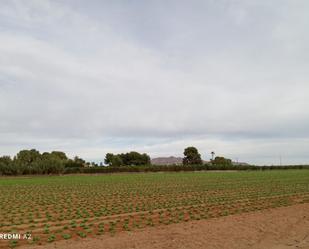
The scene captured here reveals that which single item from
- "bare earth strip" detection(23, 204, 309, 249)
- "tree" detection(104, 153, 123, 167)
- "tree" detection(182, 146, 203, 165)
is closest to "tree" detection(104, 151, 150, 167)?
"tree" detection(104, 153, 123, 167)

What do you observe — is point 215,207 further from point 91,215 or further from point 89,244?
point 89,244

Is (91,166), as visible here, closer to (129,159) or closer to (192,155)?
(129,159)

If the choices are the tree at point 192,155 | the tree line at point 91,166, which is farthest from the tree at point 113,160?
the tree at point 192,155

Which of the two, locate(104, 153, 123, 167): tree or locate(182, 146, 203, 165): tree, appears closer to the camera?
locate(104, 153, 123, 167): tree

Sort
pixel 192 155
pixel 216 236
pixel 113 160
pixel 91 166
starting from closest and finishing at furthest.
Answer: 1. pixel 216 236
2. pixel 91 166
3. pixel 113 160
4. pixel 192 155

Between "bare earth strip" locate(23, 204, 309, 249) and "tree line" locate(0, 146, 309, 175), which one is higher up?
"tree line" locate(0, 146, 309, 175)

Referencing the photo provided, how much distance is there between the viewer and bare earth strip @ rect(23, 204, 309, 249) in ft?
34.1

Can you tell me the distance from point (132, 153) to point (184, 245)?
129572 mm

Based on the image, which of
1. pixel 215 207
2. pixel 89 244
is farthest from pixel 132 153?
pixel 89 244

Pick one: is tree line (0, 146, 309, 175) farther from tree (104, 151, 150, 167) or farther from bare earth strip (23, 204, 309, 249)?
bare earth strip (23, 204, 309, 249)

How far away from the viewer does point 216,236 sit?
1167 cm

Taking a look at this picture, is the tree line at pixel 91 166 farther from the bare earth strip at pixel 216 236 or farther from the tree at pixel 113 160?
the bare earth strip at pixel 216 236

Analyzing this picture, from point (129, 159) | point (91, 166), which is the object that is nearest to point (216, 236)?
point (91, 166)

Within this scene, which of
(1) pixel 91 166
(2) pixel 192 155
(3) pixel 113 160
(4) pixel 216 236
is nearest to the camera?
(4) pixel 216 236
